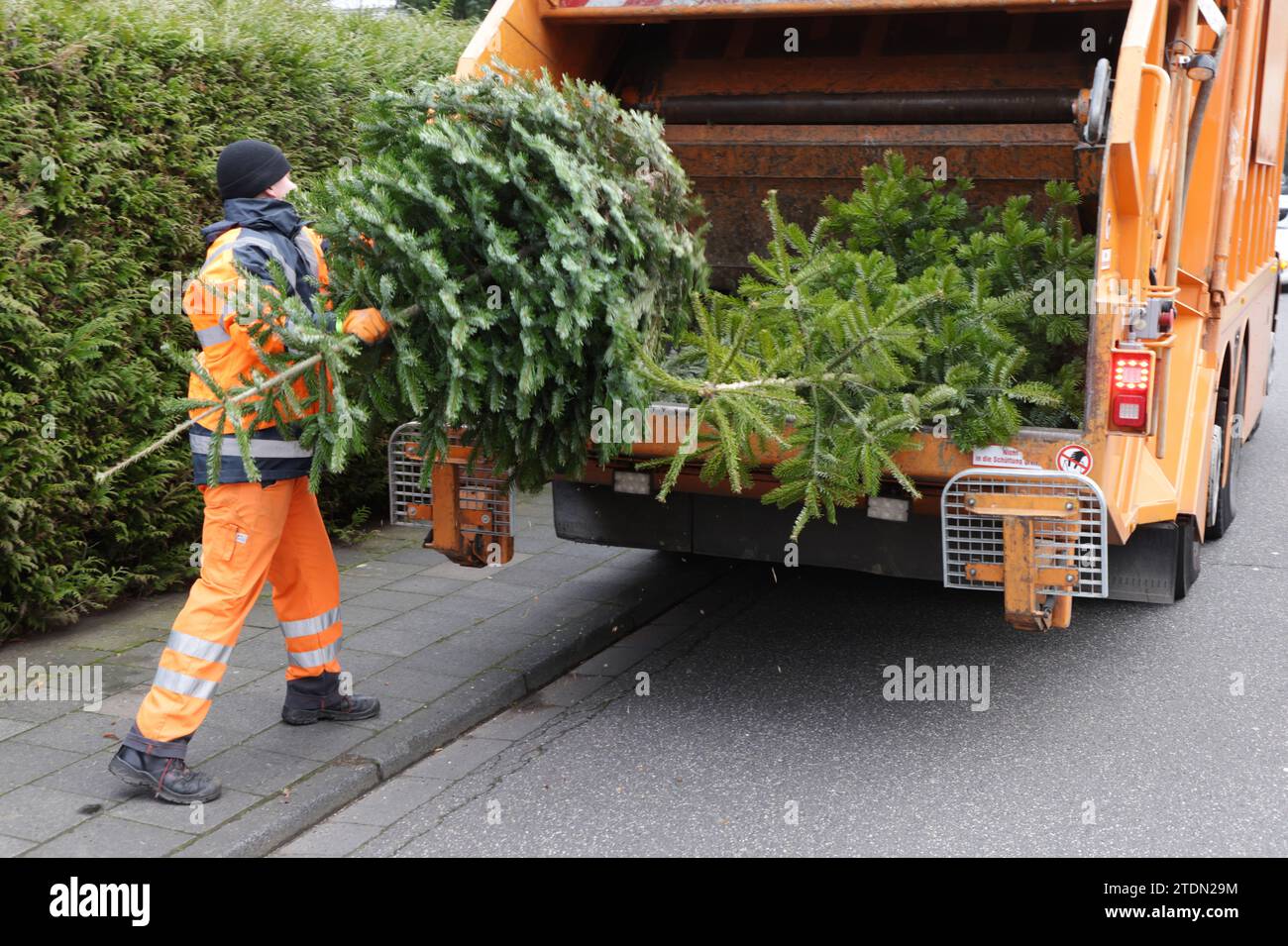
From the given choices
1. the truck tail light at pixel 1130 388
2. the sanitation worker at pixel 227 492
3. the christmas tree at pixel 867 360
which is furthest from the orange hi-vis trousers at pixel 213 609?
the truck tail light at pixel 1130 388

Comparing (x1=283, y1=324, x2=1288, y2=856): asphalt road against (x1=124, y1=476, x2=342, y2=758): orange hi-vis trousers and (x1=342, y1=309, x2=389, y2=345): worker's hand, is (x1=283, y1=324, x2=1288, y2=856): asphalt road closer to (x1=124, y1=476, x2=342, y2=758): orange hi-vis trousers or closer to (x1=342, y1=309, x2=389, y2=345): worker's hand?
(x1=124, y1=476, x2=342, y2=758): orange hi-vis trousers

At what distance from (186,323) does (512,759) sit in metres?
2.30

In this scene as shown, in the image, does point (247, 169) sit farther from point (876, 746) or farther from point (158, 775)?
point (876, 746)

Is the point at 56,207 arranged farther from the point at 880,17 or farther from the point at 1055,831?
the point at 1055,831

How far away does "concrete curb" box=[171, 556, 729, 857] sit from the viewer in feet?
11.1

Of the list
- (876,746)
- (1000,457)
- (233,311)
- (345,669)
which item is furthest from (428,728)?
(1000,457)

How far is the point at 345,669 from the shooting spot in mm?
4566

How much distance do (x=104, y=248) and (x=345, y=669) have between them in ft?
5.78

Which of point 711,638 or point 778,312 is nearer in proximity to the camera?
point 778,312

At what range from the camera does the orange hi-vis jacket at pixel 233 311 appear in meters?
3.36

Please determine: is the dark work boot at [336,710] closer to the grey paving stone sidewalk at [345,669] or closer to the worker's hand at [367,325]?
the grey paving stone sidewalk at [345,669]

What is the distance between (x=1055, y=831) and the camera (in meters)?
3.46

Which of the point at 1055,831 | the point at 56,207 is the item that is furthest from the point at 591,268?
the point at 56,207

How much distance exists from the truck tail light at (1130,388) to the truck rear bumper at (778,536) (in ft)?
1.98
